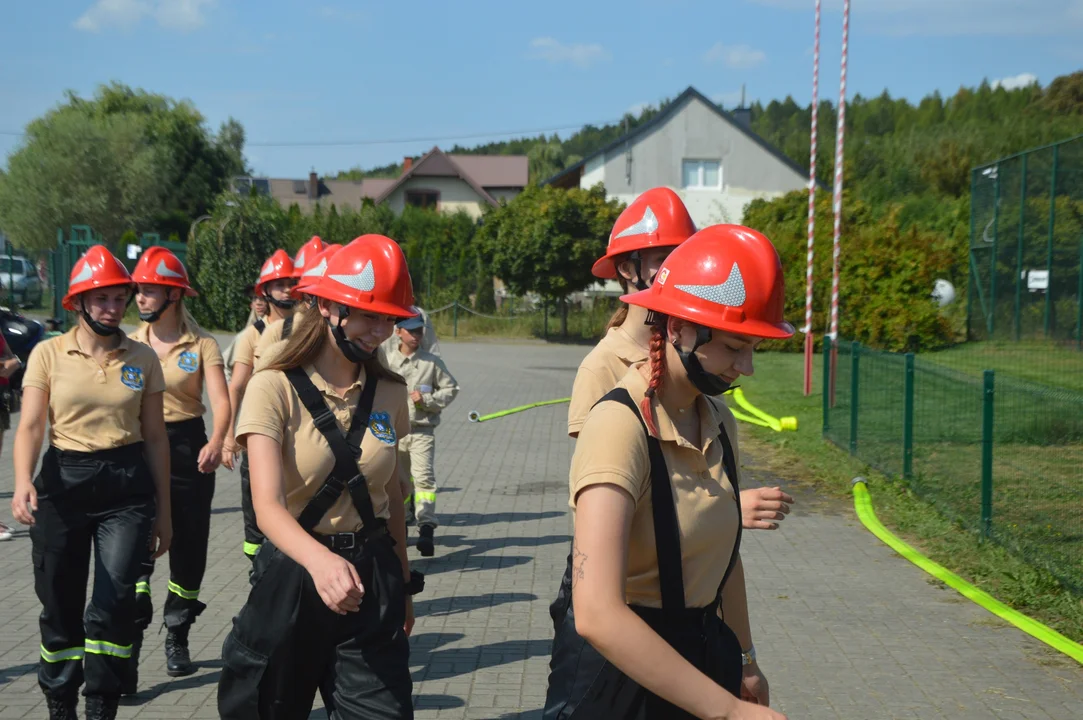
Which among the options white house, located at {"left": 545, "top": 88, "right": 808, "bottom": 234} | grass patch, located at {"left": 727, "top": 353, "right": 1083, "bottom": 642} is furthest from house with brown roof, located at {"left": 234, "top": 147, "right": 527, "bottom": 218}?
Result: grass patch, located at {"left": 727, "top": 353, "right": 1083, "bottom": 642}

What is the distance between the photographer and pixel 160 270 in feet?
19.2

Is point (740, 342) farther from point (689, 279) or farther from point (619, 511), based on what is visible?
point (619, 511)

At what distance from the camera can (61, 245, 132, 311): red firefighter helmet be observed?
→ 496 centimetres

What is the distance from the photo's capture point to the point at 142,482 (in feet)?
16.2

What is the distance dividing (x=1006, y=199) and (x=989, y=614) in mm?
18935

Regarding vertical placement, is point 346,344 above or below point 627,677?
above

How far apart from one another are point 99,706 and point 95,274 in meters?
1.82

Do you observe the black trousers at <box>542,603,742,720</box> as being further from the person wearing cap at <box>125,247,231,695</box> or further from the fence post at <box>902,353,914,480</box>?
the fence post at <box>902,353,914,480</box>

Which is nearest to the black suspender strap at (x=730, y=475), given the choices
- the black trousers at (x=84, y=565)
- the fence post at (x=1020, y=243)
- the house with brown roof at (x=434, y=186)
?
the black trousers at (x=84, y=565)

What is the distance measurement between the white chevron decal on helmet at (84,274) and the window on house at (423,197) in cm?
7149

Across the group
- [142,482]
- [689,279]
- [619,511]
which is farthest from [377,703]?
[142,482]

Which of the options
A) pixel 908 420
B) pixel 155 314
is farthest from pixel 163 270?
pixel 908 420

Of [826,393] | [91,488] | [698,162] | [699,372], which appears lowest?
[826,393]

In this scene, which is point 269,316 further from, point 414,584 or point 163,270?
point 414,584
